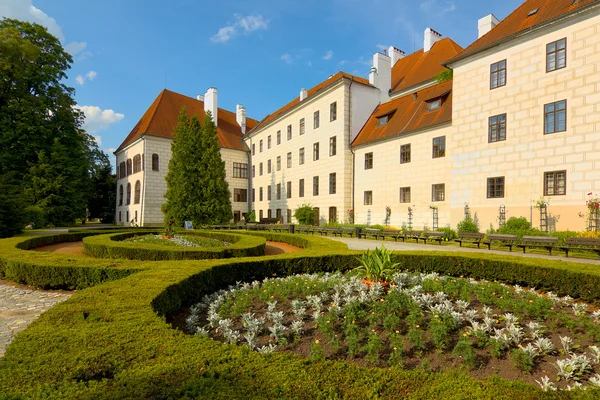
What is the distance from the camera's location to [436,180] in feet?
74.9

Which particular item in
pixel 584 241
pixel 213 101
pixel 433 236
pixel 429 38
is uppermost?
pixel 429 38

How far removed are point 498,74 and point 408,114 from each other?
7242 mm

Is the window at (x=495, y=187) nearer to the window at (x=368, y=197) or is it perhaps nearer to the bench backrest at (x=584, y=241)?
the bench backrest at (x=584, y=241)

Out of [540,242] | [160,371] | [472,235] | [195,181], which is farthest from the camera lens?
[195,181]

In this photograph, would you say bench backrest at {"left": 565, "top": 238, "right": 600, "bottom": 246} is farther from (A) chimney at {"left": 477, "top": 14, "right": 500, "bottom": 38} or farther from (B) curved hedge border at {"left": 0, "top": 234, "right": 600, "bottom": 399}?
(A) chimney at {"left": 477, "top": 14, "right": 500, "bottom": 38}

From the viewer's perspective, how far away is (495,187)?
1914cm

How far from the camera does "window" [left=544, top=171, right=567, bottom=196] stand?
16.4 metres

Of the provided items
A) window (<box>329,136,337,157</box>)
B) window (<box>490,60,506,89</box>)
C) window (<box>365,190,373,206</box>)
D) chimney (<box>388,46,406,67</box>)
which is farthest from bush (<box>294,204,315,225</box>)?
chimney (<box>388,46,406,67</box>)

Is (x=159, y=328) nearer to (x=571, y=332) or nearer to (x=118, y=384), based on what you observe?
(x=118, y=384)

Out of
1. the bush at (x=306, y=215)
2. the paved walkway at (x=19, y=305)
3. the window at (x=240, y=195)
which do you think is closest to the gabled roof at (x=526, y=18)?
the bush at (x=306, y=215)

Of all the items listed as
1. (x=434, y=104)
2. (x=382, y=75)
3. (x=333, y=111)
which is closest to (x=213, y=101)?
(x=333, y=111)

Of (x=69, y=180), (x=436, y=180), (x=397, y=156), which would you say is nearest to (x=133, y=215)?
(x=69, y=180)

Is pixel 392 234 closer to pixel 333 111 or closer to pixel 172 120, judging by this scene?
pixel 333 111

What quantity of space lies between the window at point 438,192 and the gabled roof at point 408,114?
4.26 metres
